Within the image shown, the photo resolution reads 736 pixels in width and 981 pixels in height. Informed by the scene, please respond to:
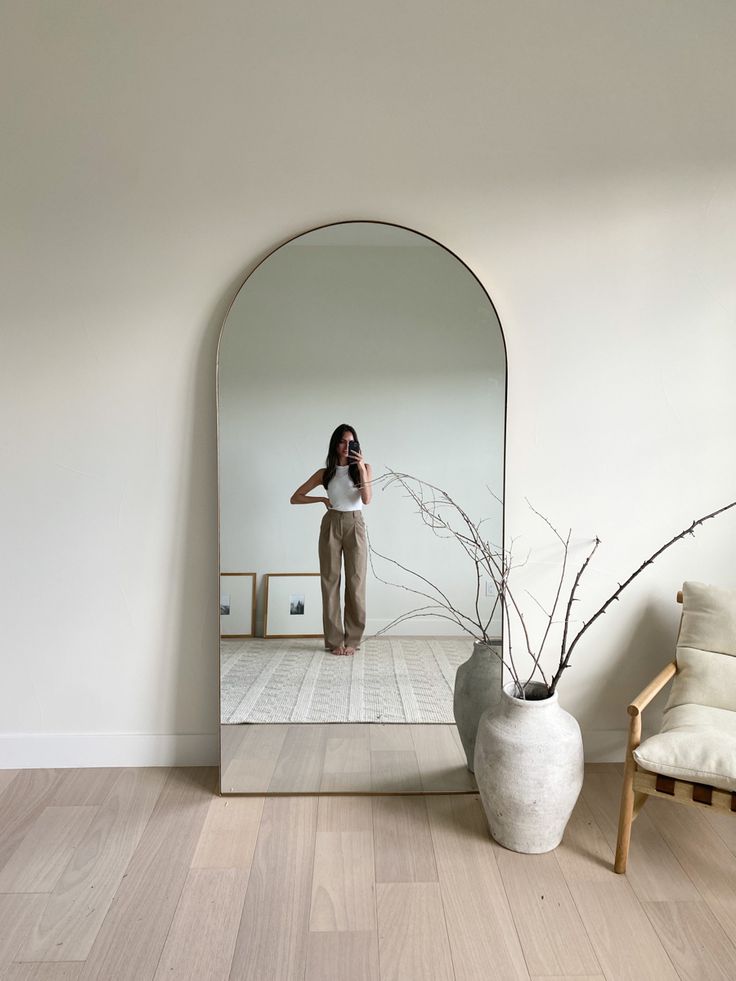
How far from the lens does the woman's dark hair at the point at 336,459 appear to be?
2500mm

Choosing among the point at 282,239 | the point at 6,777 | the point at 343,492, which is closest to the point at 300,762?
the point at 343,492

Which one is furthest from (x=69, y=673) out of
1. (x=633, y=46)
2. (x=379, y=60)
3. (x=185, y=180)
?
(x=633, y=46)

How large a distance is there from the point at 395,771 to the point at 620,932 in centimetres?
89

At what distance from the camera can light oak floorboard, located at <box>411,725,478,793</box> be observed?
2.57 meters

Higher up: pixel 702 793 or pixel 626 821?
pixel 702 793

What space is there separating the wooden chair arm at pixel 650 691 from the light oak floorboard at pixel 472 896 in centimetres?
58

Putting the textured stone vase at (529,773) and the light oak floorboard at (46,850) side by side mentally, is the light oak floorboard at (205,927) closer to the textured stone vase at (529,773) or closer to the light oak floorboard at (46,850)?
the light oak floorboard at (46,850)

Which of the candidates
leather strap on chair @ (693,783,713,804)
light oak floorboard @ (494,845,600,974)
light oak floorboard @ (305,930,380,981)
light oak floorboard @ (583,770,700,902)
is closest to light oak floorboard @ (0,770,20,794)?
light oak floorboard @ (305,930,380,981)

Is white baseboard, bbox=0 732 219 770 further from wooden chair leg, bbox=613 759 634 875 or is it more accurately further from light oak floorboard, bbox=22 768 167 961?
wooden chair leg, bbox=613 759 634 875

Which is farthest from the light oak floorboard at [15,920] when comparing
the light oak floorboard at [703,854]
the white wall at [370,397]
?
the light oak floorboard at [703,854]

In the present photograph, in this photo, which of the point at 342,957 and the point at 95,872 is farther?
the point at 95,872

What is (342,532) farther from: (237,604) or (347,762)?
(347,762)

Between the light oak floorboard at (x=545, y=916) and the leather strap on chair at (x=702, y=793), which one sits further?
the leather strap on chair at (x=702, y=793)

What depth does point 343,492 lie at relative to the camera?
252cm
